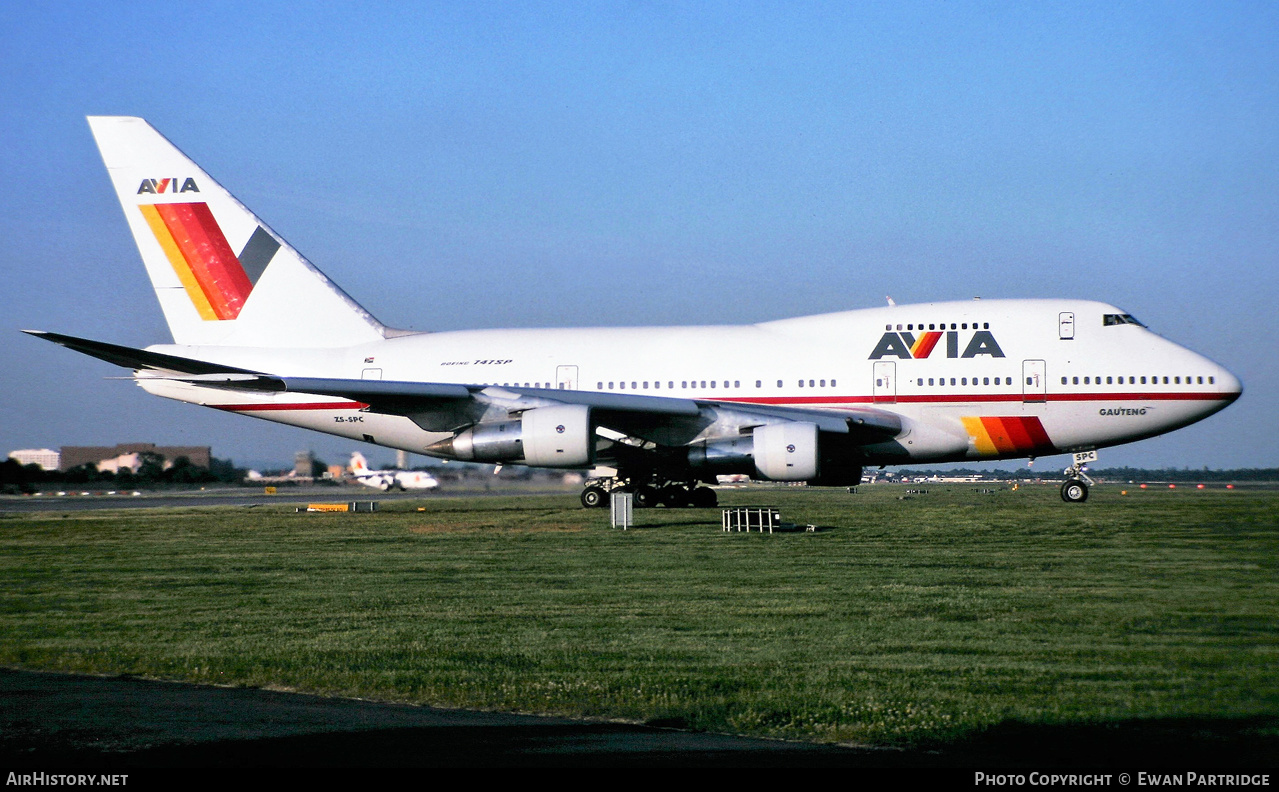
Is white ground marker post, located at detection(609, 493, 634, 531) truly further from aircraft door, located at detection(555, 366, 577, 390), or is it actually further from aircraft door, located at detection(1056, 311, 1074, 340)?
aircraft door, located at detection(1056, 311, 1074, 340)

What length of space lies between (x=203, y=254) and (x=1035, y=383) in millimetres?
22200

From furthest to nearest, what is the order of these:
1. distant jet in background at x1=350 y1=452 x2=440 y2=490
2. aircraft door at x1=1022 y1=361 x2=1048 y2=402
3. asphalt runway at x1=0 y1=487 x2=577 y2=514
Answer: distant jet in background at x1=350 y1=452 x2=440 y2=490, asphalt runway at x1=0 y1=487 x2=577 y2=514, aircraft door at x1=1022 y1=361 x2=1048 y2=402

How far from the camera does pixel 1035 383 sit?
1131 inches

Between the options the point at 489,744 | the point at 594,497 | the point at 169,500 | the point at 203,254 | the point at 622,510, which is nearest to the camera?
the point at 489,744

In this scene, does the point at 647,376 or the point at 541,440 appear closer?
the point at 541,440

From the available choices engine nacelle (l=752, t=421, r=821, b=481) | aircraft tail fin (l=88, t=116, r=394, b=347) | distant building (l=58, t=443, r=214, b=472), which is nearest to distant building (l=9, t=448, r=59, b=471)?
distant building (l=58, t=443, r=214, b=472)

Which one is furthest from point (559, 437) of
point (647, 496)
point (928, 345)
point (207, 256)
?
point (207, 256)

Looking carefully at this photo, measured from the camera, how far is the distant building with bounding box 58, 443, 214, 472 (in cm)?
5522

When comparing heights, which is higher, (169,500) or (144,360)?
(144,360)

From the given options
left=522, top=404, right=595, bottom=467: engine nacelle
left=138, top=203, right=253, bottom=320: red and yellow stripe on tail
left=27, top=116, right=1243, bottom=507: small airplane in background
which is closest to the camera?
left=522, top=404, right=595, bottom=467: engine nacelle

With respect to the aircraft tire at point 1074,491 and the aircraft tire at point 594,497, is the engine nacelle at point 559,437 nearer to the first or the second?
the aircraft tire at point 594,497

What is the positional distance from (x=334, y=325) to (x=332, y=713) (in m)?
26.8

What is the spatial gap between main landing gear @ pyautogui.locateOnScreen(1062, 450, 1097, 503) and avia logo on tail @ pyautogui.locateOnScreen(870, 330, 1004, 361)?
12.2 ft

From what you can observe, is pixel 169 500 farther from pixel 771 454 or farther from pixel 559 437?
pixel 771 454
